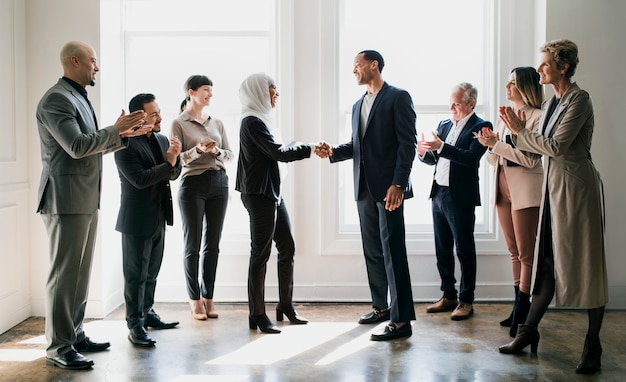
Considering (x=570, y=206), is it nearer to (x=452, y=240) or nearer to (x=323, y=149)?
(x=452, y=240)

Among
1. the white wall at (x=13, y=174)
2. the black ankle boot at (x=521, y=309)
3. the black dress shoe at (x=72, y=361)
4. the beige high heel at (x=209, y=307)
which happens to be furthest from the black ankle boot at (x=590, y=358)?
the white wall at (x=13, y=174)

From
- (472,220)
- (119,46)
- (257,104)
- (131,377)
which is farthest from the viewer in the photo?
(119,46)

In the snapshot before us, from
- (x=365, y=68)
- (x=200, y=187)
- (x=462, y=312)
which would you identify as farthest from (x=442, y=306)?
(x=200, y=187)

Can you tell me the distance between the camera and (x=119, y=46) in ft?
17.6

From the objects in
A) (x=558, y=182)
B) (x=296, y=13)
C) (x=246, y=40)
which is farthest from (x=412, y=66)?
(x=558, y=182)

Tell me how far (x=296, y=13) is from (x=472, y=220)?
220 centimetres

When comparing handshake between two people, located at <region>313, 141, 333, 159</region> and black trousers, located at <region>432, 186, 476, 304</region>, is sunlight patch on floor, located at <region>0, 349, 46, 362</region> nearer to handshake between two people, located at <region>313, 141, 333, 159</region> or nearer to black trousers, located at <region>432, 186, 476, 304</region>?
handshake between two people, located at <region>313, 141, 333, 159</region>

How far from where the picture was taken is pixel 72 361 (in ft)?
Result: 12.4

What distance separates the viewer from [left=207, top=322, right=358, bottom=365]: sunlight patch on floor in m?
3.96

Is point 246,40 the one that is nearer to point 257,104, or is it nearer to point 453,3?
point 257,104

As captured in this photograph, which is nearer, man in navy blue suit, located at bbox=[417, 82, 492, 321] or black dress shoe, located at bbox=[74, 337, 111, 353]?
black dress shoe, located at bbox=[74, 337, 111, 353]

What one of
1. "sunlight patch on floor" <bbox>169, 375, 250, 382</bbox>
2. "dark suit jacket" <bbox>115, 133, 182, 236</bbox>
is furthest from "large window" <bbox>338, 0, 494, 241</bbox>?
"sunlight patch on floor" <bbox>169, 375, 250, 382</bbox>

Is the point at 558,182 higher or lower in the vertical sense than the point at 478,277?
higher

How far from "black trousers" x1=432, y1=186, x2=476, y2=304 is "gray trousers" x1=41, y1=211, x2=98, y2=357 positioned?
2.56 m
